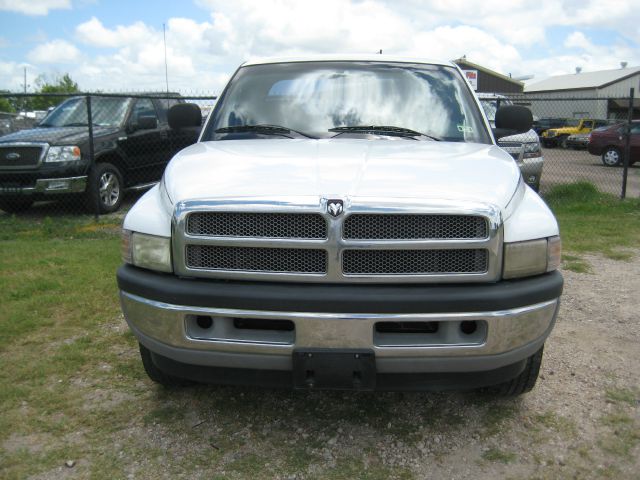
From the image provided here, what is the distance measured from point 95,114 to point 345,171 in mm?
7983

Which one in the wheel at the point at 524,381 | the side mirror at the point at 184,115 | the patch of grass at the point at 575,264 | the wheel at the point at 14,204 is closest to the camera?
the wheel at the point at 524,381

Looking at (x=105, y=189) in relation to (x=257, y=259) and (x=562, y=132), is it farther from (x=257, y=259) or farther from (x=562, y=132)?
(x=562, y=132)

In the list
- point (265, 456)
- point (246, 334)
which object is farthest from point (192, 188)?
point (265, 456)

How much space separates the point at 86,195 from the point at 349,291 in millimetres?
7315

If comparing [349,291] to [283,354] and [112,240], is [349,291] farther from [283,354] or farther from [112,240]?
[112,240]

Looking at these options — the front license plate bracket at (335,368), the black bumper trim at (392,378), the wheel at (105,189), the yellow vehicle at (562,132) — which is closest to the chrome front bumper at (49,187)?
the wheel at (105,189)

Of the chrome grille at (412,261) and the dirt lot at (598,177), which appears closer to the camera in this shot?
the chrome grille at (412,261)

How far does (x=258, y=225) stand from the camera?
254 centimetres

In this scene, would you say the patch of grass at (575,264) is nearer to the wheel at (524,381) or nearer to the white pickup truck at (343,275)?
the wheel at (524,381)

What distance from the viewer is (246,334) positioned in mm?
2570

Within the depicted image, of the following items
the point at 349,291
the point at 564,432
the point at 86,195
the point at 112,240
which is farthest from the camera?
the point at 86,195

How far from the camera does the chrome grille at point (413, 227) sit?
8.18 feet

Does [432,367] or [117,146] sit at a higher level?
[117,146]

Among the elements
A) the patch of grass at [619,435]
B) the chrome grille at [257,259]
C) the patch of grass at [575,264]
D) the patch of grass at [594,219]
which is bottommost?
the patch of grass at [619,435]
